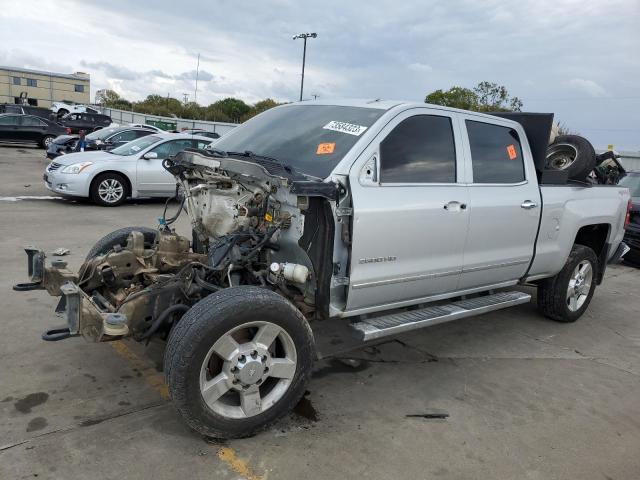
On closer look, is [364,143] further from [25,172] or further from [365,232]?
[25,172]

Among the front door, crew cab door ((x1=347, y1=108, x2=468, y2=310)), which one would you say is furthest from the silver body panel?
the front door

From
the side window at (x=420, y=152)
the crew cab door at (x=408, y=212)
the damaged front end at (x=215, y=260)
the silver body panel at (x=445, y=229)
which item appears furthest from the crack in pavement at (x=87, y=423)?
the side window at (x=420, y=152)

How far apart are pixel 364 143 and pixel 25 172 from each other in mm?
14256

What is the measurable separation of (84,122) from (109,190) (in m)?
19.2

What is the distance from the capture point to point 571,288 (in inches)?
215

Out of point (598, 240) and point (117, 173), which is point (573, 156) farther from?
point (117, 173)

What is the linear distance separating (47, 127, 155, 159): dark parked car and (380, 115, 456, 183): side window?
12.1 metres

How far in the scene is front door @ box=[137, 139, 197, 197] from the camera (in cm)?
1077

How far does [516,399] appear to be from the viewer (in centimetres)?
379

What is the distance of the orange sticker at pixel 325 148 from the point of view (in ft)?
Answer: 11.8

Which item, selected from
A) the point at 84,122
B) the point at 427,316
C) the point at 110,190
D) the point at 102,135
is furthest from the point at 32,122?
the point at 427,316

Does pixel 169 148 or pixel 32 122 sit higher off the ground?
pixel 32 122

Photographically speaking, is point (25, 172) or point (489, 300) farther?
point (25, 172)

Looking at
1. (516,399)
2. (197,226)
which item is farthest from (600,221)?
(197,226)
